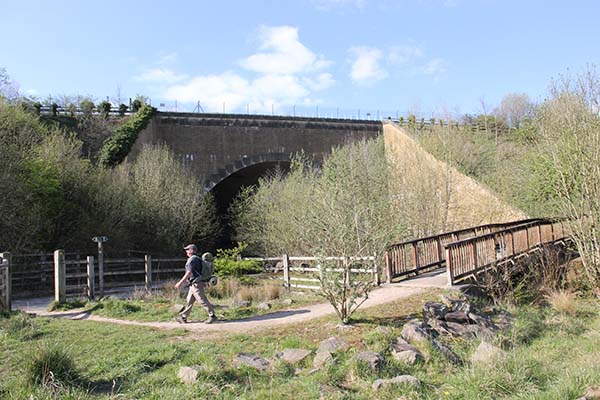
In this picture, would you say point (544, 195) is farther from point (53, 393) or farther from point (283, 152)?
point (53, 393)

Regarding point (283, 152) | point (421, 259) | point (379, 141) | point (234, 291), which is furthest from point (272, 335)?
point (283, 152)

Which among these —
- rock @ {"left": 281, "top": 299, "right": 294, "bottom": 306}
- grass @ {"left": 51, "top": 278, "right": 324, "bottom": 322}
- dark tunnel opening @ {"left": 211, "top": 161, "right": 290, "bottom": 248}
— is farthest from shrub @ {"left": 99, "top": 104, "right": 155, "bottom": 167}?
rock @ {"left": 281, "top": 299, "right": 294, "bottom": 306}

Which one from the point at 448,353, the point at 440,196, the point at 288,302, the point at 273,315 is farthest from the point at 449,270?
the point at 440,196

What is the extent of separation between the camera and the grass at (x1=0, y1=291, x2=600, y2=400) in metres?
5.56

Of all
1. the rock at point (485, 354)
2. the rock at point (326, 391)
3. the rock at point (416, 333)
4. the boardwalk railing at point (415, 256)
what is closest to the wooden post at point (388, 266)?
the boardwalk railing at point (415, 256)

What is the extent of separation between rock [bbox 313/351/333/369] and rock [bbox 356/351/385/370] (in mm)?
406

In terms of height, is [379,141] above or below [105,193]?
above

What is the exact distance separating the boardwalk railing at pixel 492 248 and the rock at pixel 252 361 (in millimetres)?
6711

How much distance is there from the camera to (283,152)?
31.6 metres

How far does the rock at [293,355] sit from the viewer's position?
22.5ft

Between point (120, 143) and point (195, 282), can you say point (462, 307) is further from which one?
point (120, 143)

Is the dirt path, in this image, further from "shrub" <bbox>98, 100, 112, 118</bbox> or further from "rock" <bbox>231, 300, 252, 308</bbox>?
"shrub" <bbox>98, 100, 112, 118</bbox>

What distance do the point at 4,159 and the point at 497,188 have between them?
810 inches

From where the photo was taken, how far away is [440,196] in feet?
70.3
